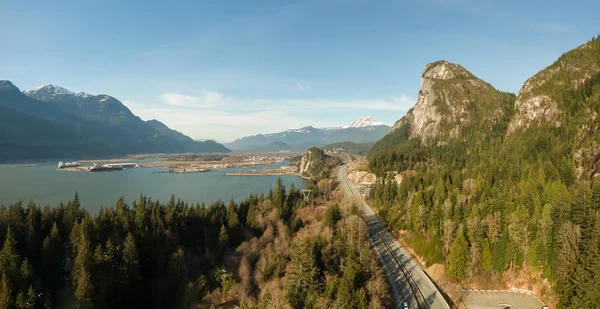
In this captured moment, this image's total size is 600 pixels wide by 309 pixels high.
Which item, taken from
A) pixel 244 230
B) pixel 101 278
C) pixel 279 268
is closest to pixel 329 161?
pixel 244 230

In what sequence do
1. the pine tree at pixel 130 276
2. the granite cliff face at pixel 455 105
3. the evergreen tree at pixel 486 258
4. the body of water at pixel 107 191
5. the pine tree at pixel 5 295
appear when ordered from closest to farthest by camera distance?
the pine tree at pixel 5 295
the pine tree at pixel 130 276
the evergreen tree at pixel 486 258
the body of water at pixel 107 191
the granite cliff face at pixel 455 105

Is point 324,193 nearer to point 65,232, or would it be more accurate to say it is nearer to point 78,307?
point 65,232

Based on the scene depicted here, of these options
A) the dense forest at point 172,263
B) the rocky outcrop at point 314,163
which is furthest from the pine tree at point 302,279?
the rocky outcrop at point 314,163

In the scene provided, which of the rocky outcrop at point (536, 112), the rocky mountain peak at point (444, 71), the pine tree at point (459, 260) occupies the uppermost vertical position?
the rocky mountain peak at point (444, 71)

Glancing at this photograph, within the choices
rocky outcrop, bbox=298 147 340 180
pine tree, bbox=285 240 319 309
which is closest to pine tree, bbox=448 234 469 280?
pine tree, bbox=285 240 319 309

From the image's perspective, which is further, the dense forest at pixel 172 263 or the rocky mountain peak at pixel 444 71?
the rocky mountain peak at pixel 444 71

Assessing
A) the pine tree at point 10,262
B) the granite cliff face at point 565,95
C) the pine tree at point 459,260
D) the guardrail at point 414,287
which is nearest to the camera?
the pine tree at point 10,262

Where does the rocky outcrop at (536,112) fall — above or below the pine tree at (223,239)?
above

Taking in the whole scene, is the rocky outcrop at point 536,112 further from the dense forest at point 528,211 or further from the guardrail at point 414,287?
the guardrail at point 414,287
